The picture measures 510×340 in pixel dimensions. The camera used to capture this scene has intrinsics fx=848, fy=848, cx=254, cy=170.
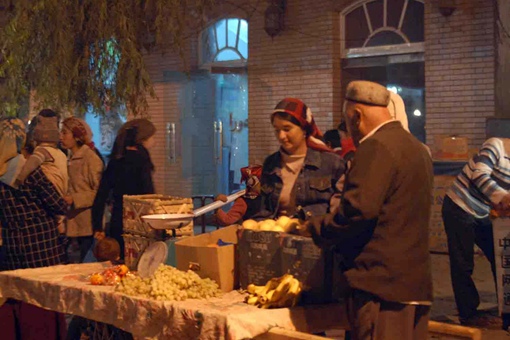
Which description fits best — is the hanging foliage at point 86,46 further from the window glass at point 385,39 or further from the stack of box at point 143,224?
the stack of box at point 143,224

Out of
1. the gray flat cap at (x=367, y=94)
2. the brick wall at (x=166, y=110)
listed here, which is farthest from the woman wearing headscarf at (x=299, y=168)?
the brick wall at (x=166, y=110)

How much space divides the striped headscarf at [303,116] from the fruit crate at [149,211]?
959 mm

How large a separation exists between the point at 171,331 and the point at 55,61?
24.8 feet

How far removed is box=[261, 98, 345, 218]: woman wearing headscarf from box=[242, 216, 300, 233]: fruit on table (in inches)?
9.0

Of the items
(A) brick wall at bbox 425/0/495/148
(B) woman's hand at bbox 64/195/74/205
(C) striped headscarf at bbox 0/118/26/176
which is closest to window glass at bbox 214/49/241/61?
(A) brick wall at bbox 425/0/495/148

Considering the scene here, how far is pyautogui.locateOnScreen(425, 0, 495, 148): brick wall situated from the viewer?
1201 cm

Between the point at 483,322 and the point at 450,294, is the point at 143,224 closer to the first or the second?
the point at 483,322

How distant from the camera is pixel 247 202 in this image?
5.56 meters

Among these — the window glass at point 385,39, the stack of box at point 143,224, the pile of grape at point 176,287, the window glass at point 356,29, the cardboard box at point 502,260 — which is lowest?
the cardboard box at point 502,260

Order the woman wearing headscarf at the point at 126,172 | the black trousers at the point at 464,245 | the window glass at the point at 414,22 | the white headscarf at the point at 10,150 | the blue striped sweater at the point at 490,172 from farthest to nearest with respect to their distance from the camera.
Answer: the window glass at the point at 414,22 → the black trousers at the point at 464,245 → the blue striped sweater at the point at 490,172 → the woman wearing headscarf at the point at 126,172 → the white headscarf at the point at 10,150

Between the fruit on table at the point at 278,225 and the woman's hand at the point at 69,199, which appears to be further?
the woman's hand at the point at 69,199

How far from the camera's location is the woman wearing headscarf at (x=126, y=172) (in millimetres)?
7137

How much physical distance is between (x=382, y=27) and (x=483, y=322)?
660 cm

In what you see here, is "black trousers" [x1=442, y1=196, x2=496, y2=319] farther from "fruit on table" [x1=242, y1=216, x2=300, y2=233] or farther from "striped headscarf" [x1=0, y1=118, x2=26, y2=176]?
"striped headscarf" [x1=0, y1=118, x2=26, y2=176]
